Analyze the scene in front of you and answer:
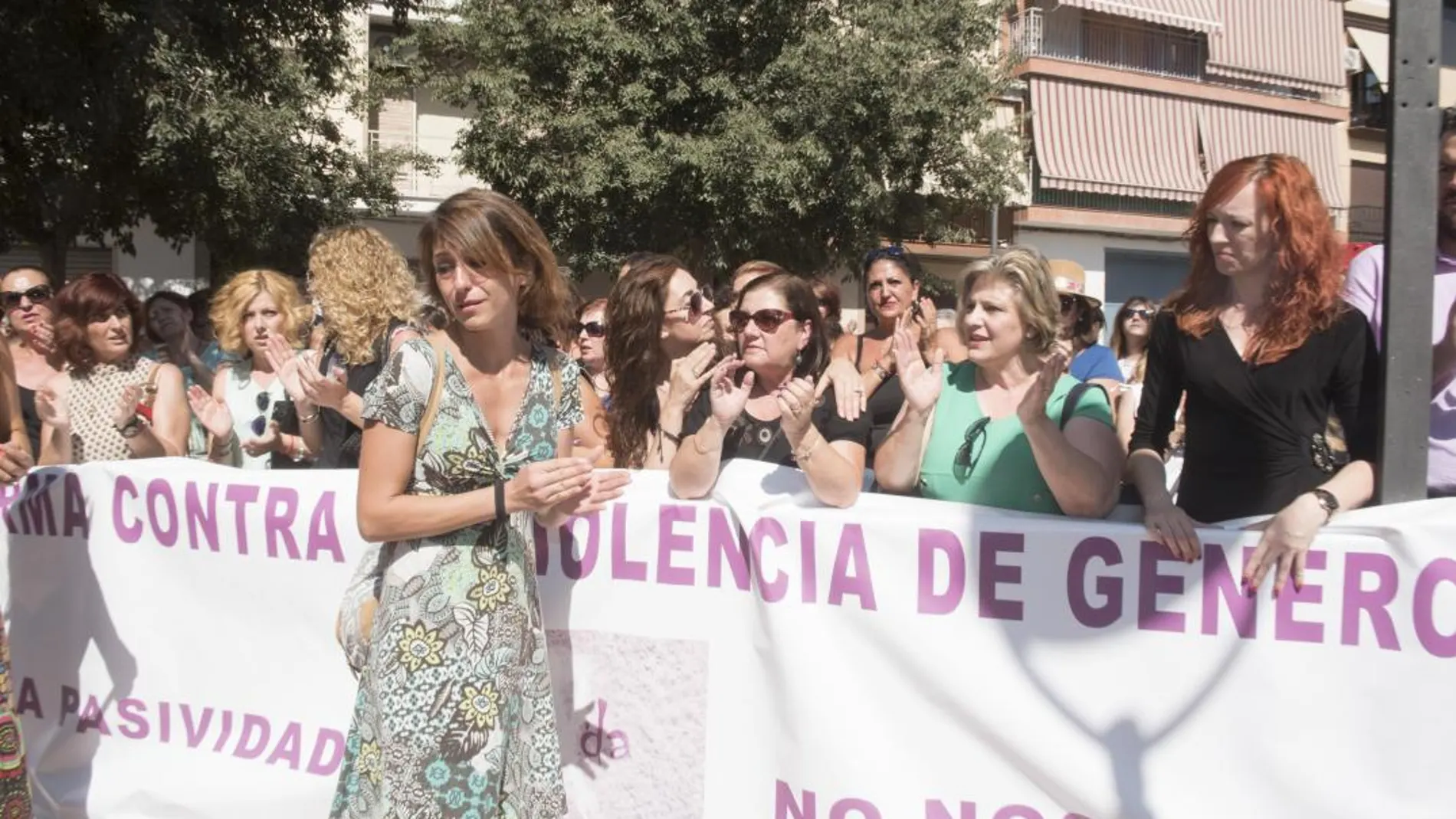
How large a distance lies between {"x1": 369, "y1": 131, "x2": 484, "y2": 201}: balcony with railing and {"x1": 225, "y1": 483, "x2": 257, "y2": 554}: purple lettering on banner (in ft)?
59.6

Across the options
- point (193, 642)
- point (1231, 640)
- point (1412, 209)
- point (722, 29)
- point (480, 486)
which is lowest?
point (193, 642)

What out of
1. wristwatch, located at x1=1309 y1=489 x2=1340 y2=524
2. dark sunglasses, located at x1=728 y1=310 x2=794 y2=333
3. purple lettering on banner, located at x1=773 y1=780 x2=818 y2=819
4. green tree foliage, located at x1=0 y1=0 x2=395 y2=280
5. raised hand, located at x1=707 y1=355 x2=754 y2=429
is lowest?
purple lettering on banner, located at x1=773 y1=780 x2=818 y2=819

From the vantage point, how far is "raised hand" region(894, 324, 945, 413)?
2.99 meters

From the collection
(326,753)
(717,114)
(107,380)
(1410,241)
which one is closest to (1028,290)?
(1410,241)

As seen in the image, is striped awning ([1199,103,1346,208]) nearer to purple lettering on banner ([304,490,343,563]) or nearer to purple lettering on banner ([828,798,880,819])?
purple lettering on banner ([304,490,343,563])

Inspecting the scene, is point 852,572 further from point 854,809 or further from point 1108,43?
point 1108,43

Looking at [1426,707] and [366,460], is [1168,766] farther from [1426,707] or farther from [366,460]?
[366,460]

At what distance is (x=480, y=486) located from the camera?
8.66ft

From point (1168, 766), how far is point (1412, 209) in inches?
51.8

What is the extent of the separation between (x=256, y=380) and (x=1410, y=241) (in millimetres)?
3932

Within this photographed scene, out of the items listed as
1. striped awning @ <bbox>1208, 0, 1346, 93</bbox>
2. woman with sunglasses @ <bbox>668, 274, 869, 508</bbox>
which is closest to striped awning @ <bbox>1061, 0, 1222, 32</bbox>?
striped awning @ <bbox>1208, 0, 1346, 93</bbox>

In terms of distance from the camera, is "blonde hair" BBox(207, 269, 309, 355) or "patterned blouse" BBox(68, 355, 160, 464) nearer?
"patterned blouse" BBox(68, 355, 160, 464)

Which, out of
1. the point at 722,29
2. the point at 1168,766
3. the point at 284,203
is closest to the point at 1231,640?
the point at 1168,766

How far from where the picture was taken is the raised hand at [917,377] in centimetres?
299
